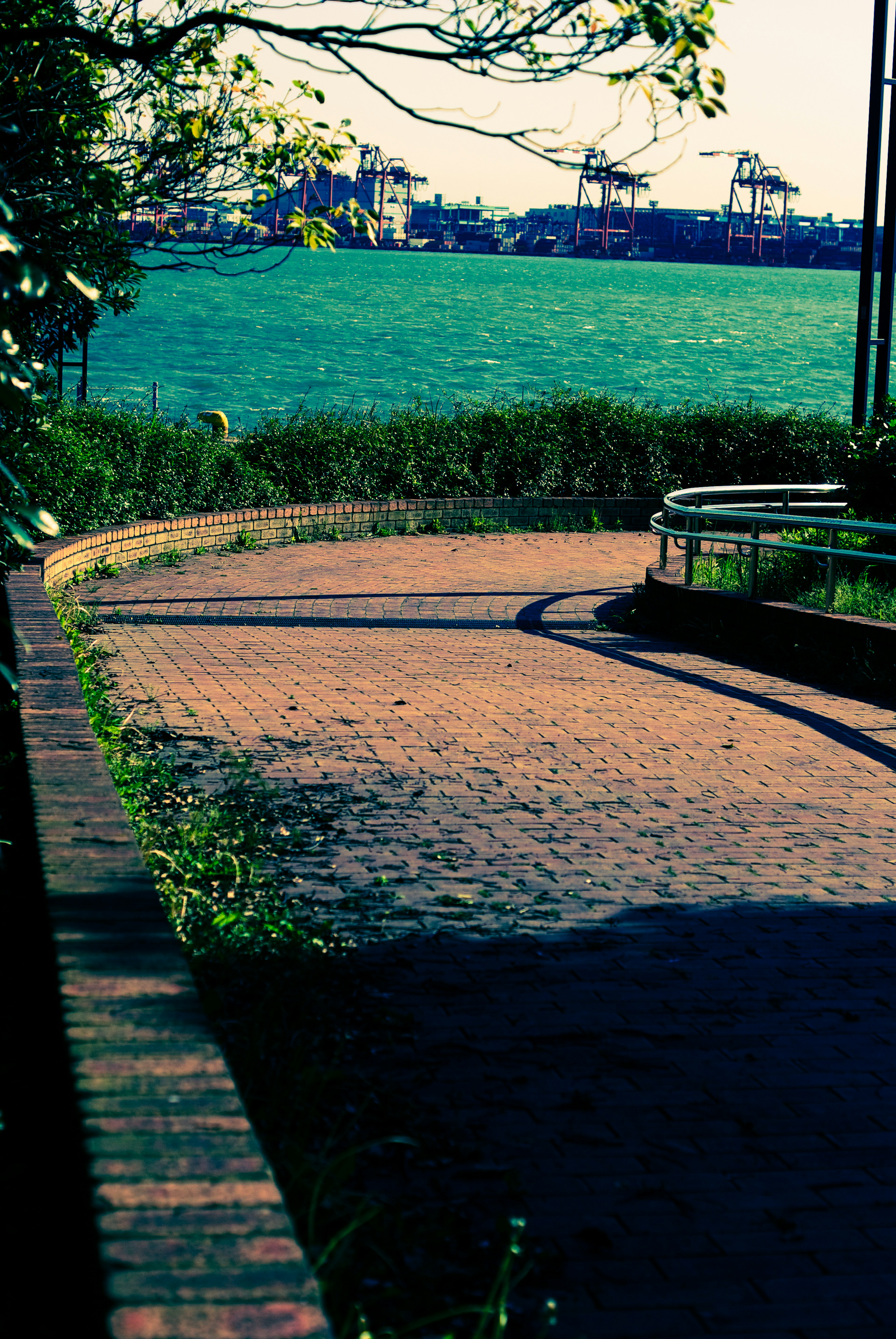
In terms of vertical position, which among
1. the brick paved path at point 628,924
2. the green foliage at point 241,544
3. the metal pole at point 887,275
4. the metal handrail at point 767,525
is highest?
the metal pole at point 887,275

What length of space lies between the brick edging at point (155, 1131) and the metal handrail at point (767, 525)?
694 cm

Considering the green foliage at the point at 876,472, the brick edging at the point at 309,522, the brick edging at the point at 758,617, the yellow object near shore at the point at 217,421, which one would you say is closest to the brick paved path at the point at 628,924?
the brick edging at the point at 758,617

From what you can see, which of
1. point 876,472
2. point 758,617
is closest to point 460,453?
point 876,472

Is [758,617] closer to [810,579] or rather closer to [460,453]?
[810,579]

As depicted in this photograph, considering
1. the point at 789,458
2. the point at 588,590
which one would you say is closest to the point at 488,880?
the point at 588,590

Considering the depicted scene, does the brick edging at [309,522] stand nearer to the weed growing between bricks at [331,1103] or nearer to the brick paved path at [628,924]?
the brick paved path at [628,924]

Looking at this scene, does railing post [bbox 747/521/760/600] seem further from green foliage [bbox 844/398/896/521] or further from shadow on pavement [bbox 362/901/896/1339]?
shadow on pavement [bbox 362/901/896/1339]

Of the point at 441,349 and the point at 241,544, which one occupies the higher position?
the point at 441,349

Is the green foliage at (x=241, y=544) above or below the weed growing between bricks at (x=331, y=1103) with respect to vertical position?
above

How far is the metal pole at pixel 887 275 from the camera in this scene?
1285 centimetres

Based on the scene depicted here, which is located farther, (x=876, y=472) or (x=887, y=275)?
(x=887, y=275)

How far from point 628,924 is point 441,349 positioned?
284 feet

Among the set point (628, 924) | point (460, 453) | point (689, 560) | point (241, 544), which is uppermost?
point (460, 453)

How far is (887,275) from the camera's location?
43.7 ft
